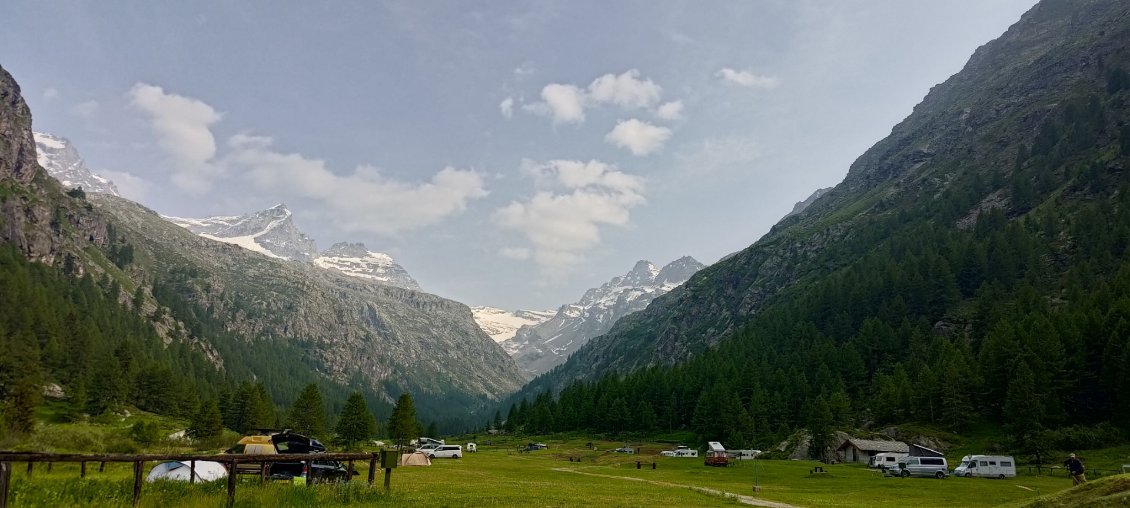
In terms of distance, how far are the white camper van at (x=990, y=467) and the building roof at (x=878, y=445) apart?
93.3 feet

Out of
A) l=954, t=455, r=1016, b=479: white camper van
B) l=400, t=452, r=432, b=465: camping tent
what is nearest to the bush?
l=400, t=452, r=432, b=465: camping tent

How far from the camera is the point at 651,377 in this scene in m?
176

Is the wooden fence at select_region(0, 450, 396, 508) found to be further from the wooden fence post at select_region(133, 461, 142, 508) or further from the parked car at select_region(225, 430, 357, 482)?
the parked car at select_region(225, 430, 357, 482)

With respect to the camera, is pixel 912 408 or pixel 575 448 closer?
pixel 912 408

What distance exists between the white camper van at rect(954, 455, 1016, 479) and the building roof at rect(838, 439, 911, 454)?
28448 mm

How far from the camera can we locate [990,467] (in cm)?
6419

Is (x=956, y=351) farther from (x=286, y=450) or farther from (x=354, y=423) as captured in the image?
(x=354, y=423)

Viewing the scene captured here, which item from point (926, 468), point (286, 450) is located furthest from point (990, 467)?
point (286, 450)

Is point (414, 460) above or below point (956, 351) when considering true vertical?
below

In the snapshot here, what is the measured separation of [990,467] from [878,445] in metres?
31.7

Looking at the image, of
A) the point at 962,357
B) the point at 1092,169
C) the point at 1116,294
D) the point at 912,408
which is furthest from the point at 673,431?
the point at 1092,169

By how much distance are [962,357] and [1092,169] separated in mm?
128270

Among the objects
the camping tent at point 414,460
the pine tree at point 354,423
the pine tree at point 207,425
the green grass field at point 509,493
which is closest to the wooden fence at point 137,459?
the green grass field at point 509,493

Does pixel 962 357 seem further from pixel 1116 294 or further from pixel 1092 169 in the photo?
pixel 1092 169
